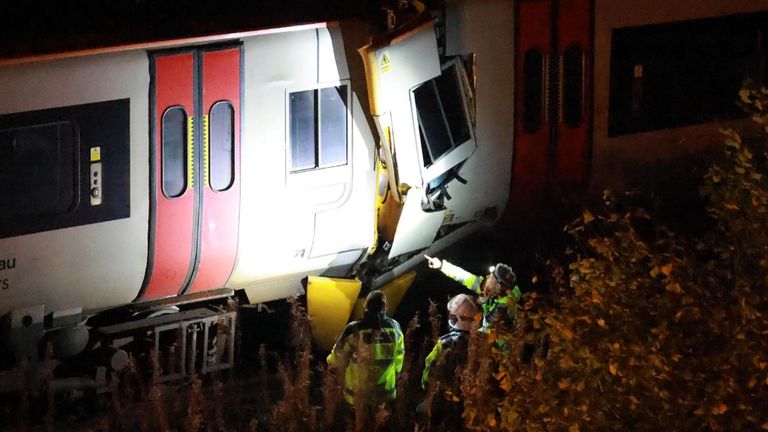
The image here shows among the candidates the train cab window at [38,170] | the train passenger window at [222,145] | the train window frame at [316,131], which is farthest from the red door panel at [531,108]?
the train cab window at [38,170]

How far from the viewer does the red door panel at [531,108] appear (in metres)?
8.88

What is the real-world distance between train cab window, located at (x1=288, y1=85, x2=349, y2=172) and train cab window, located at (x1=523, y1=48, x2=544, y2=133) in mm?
1628

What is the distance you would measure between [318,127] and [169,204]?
119 cm

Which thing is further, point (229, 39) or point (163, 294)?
point (163, 294)

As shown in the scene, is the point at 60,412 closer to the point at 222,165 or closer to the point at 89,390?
the point at 89,390

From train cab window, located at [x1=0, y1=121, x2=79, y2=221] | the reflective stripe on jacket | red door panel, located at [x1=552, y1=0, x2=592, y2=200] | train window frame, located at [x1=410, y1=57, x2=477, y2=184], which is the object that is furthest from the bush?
red door panel, located at [x1=552, y1=0, x2=592, y2=200]

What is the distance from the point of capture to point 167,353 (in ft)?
26.7

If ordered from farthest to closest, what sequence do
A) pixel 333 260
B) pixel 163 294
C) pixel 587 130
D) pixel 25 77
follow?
pixel 587 130 → pixel 333 260 → pixel 163 294 → pixel 25 77

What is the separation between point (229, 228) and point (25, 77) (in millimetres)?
1745

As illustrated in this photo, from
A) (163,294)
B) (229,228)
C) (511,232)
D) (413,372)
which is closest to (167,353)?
(163,294)

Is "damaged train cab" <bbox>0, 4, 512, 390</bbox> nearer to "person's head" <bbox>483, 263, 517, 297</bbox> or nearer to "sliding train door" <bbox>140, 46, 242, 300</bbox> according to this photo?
"sliding train door" <bbox>140, 46, 242, 300</bbox>

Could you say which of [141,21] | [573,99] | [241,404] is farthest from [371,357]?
[573,99]

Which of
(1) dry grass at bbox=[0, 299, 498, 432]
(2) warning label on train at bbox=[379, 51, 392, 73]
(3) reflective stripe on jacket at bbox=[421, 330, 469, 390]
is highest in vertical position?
(2) warning label on train at bbox=[379, 51, 392, 73]

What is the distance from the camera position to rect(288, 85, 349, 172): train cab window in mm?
8002
